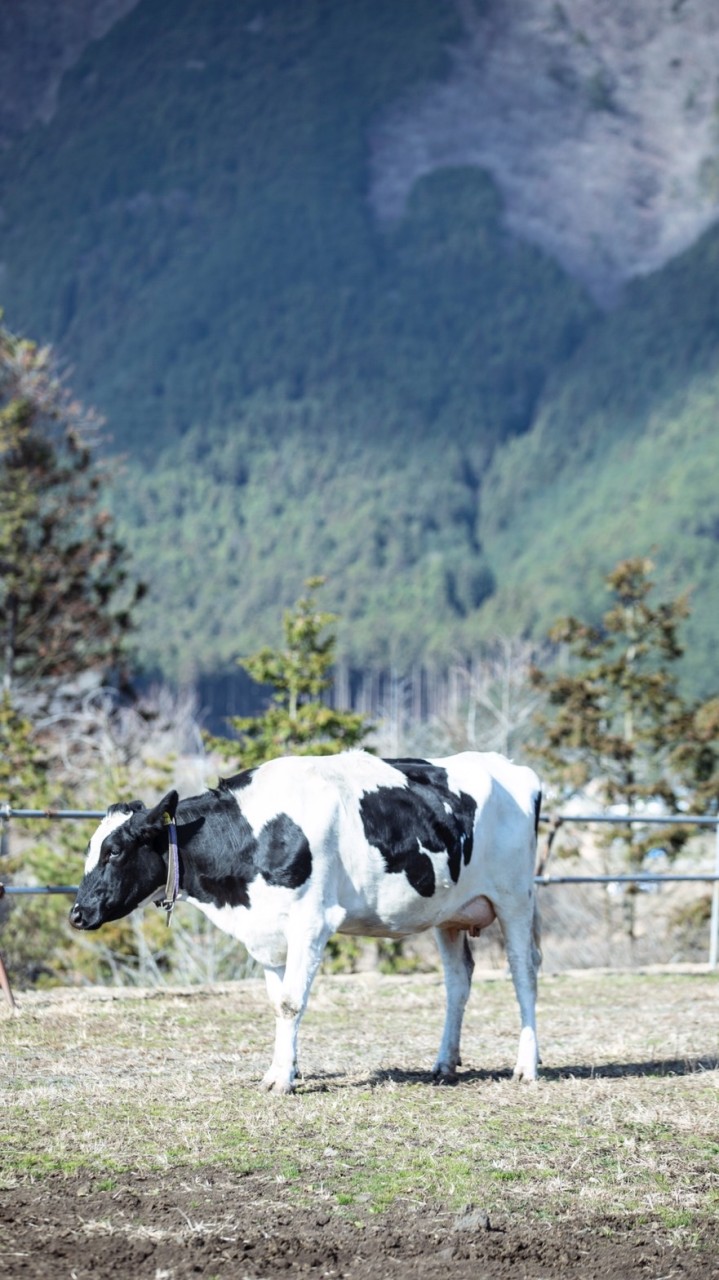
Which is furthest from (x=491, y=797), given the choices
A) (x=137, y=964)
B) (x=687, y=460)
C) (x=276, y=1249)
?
(x=687, y=460)

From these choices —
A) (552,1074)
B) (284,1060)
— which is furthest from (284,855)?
(552,1074)

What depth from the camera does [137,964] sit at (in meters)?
27.5

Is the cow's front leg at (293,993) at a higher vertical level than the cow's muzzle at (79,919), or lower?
lower

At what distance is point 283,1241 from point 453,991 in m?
3.70

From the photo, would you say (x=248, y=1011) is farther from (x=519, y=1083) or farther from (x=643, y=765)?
(x=643, y=765)

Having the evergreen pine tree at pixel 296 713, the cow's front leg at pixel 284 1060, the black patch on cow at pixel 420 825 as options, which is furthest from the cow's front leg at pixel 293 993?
the evergreen pine tree at pixel 296 713

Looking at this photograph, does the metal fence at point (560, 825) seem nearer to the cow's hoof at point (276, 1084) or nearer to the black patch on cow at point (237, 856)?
the black patch on cow at point (237, 856)

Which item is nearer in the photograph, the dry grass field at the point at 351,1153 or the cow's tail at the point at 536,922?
the dry grass field at the point at 351,1153

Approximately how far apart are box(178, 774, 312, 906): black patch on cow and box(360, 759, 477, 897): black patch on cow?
19.2 inches

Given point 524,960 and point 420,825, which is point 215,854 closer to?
point 420,825

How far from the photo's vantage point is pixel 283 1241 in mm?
6188

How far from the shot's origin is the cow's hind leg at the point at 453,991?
31.2 feet

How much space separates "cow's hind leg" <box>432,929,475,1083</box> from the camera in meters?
9.52

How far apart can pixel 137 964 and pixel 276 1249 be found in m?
21.9
